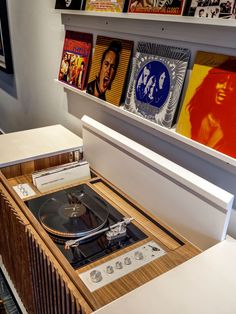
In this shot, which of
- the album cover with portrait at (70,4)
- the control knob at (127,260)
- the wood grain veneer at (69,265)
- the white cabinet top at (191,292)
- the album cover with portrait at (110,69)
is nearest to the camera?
the white cabinet top at (191,292)

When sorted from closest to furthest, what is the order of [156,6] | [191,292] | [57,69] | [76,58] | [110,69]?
[191,292]
[156,6]
[110,69]
[76,58]
[57,69]

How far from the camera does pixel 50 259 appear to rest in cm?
98

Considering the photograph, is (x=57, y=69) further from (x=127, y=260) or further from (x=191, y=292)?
(x=191, y=292)

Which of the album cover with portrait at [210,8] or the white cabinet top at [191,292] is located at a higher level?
the album cover with portrait at [210,8]

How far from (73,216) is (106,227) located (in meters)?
0.14

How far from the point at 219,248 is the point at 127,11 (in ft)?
2.95

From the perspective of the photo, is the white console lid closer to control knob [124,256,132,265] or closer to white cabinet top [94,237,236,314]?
white cabinet top [94,237,236,314]

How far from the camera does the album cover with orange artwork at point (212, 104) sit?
930 millimetres

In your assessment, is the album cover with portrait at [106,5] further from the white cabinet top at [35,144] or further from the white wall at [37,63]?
the white cabinet top at [35,144]

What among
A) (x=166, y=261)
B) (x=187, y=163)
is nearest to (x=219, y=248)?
(x=166, y=261)

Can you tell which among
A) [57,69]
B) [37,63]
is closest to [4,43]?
[37,63]

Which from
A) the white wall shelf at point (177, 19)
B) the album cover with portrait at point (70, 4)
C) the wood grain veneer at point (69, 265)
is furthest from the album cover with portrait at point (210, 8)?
the wood grain veneer at point (69, 265)

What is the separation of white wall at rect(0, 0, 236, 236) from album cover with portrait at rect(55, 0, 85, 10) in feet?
0.17

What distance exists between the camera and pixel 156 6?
1.06 meters
